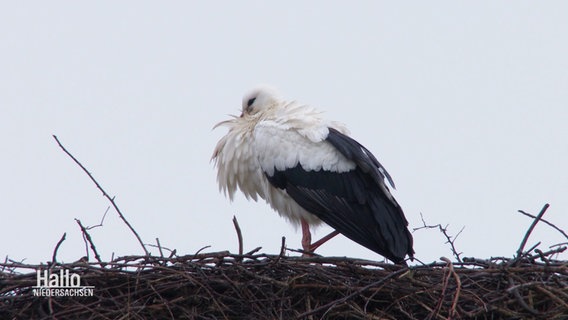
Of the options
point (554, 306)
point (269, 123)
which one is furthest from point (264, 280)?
point (269, 123)

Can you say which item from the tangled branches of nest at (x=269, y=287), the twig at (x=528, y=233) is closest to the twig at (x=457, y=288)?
the tangled branches of nest at (x=269, y=287)

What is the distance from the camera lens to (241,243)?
14.1ft

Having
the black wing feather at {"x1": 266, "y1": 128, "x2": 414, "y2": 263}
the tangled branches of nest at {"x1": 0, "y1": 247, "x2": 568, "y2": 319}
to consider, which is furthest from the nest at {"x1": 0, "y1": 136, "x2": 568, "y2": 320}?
the black wing feather at {"x1": 266, "y1": 128, "x2": 414, "y2": 263}

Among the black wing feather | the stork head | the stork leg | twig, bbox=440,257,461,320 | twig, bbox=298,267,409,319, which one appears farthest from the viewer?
the stork head

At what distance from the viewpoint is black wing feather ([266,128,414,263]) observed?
16.8 feet

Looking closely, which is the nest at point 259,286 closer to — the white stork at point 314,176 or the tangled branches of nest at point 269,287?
the tangled branches of nest at point 269,287

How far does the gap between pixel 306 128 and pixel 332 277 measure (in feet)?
4.58
